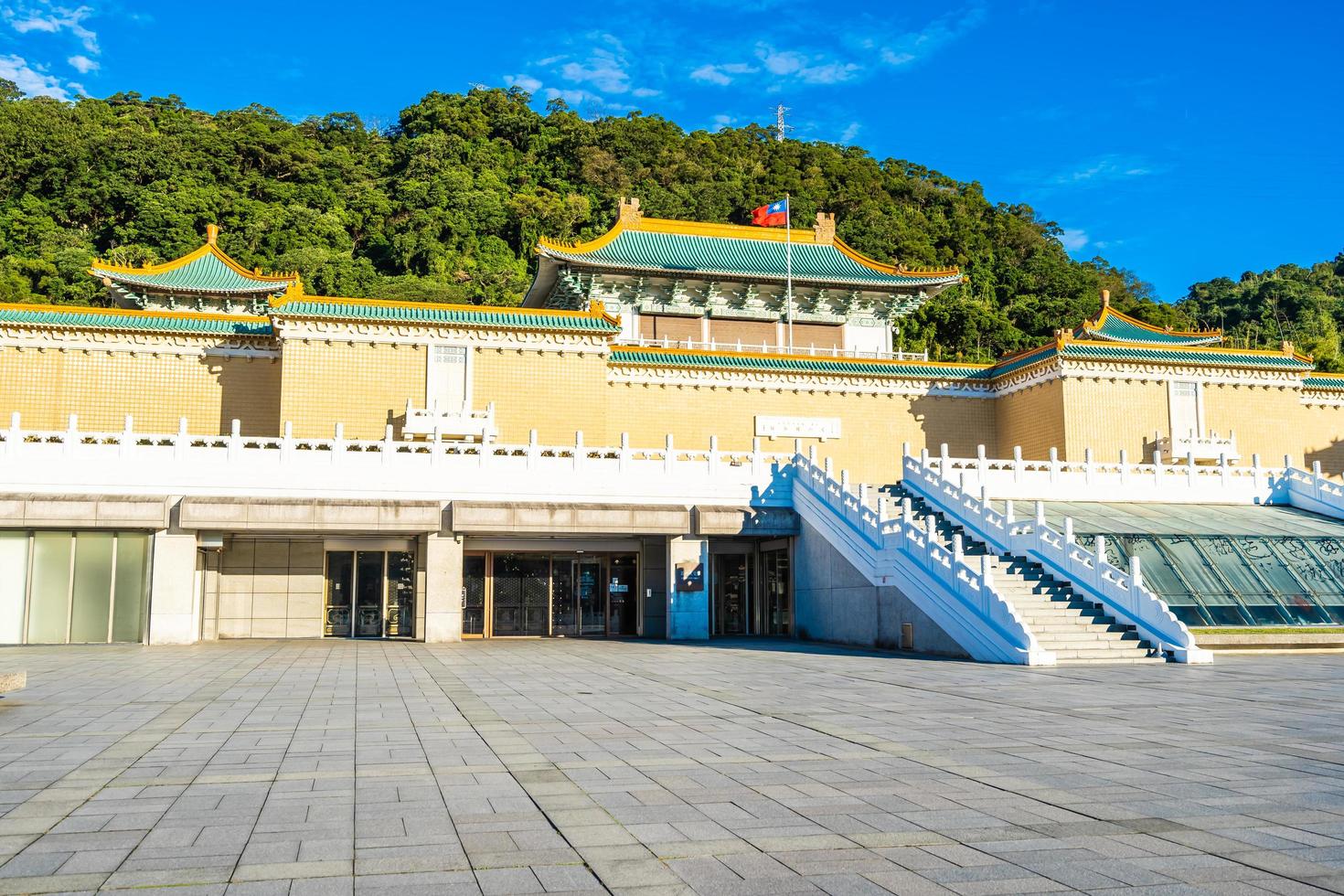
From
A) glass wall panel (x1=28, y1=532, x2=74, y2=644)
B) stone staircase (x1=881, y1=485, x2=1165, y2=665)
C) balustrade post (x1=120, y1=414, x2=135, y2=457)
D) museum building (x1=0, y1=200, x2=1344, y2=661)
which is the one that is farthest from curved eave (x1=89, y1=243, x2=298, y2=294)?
stone staircase (x1=881, y1=485, x2=1165, y2=665)

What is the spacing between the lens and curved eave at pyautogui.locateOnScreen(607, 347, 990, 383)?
106ft

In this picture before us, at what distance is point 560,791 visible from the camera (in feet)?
22.7

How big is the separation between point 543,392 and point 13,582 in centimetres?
1349

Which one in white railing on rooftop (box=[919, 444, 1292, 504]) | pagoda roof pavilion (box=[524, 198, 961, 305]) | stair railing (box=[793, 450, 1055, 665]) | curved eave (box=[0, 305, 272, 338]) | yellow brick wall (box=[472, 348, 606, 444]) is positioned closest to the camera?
stair railing (box=[793, 450, 1055, 665])

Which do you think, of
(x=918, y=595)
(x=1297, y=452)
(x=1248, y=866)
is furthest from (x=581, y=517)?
(x=1297, y=452)

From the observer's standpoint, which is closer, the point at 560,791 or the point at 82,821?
the point at 82,821

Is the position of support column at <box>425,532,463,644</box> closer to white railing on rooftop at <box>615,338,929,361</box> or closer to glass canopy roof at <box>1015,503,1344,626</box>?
white railing on rooftop at <box>615,338,929,361</box>

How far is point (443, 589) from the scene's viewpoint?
23469 millimetres

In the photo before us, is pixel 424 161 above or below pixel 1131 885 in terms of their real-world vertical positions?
above

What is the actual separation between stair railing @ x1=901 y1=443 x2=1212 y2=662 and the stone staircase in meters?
0.18

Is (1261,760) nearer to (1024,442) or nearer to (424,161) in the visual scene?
(1024,442)

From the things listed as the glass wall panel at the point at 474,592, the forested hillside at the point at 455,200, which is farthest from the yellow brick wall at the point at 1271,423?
the forested hillside at the point at 455,200

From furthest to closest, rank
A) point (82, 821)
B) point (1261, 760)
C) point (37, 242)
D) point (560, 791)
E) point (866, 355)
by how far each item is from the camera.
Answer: point (37, 242)
point (866, 355)
point (1261, 760)
point (560, 791)
point (82, 821)

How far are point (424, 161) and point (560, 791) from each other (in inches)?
2869
